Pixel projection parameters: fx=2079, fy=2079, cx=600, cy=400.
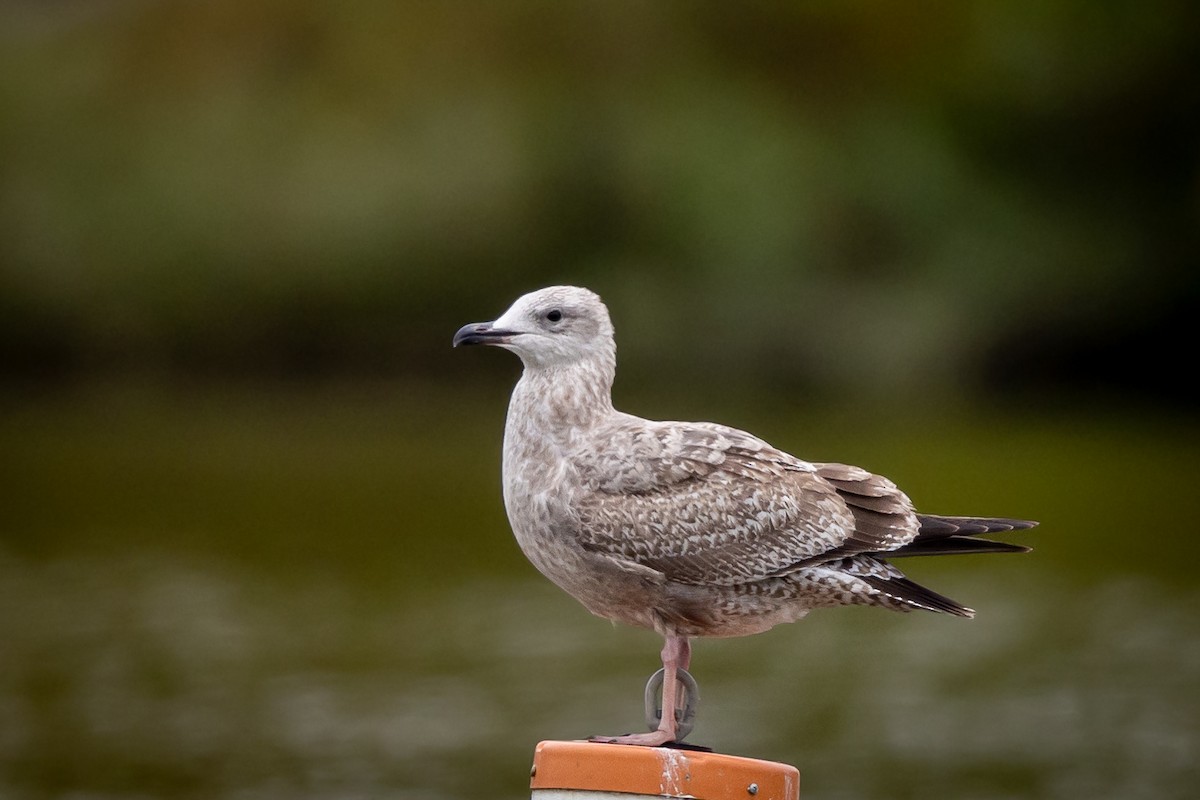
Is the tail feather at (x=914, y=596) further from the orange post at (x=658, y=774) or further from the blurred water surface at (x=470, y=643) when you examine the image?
the blurred water surface at (x=470, y=643)

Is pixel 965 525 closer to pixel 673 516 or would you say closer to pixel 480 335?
pixel 673 516

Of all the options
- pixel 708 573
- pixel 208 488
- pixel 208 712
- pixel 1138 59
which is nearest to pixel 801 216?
pixel 1138 59

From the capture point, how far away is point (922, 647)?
1977cm

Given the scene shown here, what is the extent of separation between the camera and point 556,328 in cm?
702

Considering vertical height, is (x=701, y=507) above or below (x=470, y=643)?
above

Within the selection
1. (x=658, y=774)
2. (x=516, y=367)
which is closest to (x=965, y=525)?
(x=658, y=774)

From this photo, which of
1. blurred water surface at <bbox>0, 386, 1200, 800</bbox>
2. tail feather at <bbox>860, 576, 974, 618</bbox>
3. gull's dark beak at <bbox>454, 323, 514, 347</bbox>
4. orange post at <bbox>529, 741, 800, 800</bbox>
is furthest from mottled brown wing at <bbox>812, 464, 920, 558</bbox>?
blurred water surface at <bbox>0, 386, 1200, 800</bbox>

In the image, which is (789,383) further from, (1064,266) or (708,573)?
(708,573)

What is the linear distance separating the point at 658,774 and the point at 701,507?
1.18m

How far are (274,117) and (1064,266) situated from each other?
15.1 metres

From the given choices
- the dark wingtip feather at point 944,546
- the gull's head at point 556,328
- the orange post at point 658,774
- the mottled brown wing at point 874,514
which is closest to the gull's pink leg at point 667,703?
the orange post at point 658,774

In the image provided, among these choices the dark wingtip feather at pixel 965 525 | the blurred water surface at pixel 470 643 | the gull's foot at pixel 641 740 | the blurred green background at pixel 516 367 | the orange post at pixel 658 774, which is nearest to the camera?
the orange post at pixel 658 774

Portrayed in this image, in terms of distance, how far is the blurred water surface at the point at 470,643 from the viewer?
15812 millimetres

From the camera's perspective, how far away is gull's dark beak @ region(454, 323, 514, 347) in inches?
266
